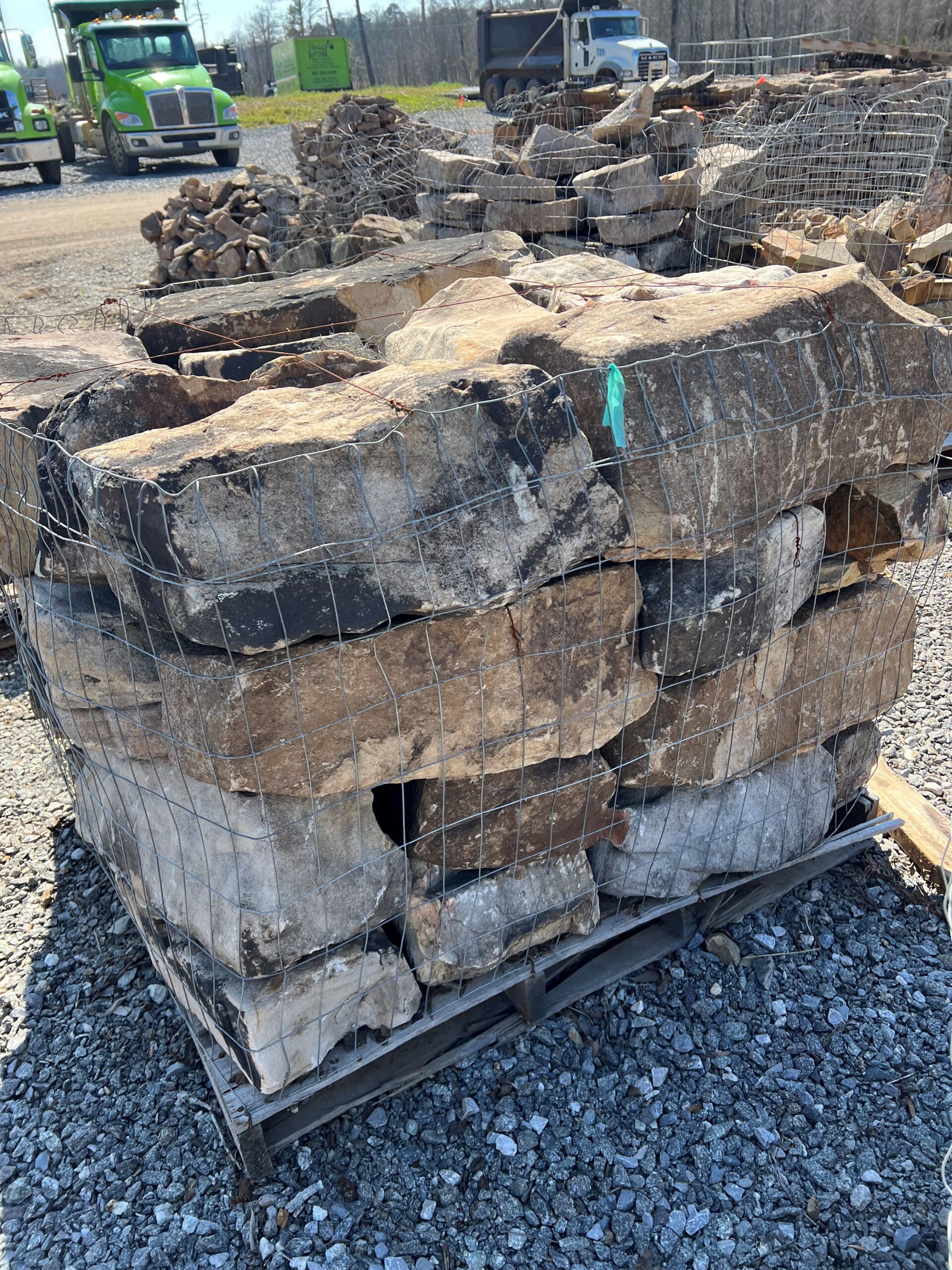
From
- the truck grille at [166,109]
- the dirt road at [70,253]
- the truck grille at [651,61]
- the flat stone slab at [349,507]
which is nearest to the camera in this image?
the flat stone slab at [349,507]

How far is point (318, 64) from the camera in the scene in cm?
3203

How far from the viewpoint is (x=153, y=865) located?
105 inches

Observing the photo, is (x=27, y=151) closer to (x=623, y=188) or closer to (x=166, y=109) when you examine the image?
(x=166, y=109)

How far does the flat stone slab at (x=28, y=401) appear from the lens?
2.75m

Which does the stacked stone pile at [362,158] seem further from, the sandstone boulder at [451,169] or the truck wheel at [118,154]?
the truck wheel at [118,154]

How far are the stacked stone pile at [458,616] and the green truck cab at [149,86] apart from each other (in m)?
17.1

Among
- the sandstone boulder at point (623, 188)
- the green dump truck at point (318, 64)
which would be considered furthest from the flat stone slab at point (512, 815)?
the green dump truck at point (318, 64)

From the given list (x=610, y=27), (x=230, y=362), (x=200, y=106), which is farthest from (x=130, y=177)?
(x=230, y=362)

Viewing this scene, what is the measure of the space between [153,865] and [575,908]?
47.5 inches

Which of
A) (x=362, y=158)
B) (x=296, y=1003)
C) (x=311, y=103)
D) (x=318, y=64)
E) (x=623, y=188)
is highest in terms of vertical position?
(x=318, y=64)

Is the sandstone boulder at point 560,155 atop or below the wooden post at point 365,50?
below

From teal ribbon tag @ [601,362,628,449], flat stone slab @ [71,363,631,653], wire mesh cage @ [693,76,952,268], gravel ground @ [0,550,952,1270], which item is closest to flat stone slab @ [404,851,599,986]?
gravel ground @ [0,550,952,1270]

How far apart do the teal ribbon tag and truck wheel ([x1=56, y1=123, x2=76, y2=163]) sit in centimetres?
2126

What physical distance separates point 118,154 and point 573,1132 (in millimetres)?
20395
